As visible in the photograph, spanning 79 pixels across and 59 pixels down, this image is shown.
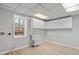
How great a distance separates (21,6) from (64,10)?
1.90ft

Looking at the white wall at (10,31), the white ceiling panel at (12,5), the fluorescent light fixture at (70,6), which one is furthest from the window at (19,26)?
the fluorescent light fixture at (70,6)

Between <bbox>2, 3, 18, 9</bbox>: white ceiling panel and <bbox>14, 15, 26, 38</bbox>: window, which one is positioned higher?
<bbox>2, 3, 18, 9</bbox>: white ceiling panel

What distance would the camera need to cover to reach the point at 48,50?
3.23 ft

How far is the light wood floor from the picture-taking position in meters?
0.90

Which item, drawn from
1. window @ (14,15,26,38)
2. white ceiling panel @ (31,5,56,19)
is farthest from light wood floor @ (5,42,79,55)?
white ceiling panel @ (31,5,56,19)

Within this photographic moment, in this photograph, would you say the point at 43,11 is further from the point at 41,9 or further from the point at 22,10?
the point at 22,10

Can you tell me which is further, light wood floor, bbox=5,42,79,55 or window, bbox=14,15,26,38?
window, bbox=14,15,26,38

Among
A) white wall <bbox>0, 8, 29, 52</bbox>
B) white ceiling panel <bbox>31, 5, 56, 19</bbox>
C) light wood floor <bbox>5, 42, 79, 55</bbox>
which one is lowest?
light wood floor <bbox>5, 42, 79, 55</bbox>

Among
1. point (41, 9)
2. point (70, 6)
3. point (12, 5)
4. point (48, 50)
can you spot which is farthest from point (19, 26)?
point (70, 6)

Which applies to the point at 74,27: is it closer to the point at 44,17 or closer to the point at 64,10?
the point at 64,10

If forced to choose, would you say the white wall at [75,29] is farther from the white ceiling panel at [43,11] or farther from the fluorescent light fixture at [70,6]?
the white ceiling panel at [43,11]

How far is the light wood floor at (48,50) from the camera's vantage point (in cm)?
90

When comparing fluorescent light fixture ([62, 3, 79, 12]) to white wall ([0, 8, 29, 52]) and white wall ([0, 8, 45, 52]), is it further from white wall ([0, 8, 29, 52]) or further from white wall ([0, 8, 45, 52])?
white wall ([0, 8, 29, 52])

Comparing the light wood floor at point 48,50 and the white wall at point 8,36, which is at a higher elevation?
the white wall at point 8,36
